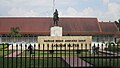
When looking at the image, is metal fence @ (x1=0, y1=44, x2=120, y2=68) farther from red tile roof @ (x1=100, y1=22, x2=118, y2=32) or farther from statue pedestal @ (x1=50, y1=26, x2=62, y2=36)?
red tile roof @ (x1=100, y1=22, x2=118, y2=32)

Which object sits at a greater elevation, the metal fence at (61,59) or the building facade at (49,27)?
the building facade at (49,27)

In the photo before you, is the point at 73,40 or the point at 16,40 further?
the point at 16,40

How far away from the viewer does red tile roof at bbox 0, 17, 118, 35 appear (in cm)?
5778

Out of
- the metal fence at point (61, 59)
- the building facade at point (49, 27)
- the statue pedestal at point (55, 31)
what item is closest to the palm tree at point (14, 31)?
the building facade at point (49, 27)

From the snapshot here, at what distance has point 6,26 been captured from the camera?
59562mm

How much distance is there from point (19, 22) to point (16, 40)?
471cm

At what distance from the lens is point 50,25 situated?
2335 inches

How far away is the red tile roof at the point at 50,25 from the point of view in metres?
57.8

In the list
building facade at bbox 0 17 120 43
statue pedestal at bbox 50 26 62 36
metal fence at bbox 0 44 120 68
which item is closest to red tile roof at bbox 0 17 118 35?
building facade at bbox 0 17 120 43

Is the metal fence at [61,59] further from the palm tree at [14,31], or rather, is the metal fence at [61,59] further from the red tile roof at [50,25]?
the red tile roof at [50,25]

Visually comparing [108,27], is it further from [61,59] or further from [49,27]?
[61,59]

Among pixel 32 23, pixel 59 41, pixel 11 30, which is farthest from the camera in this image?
pixel 32 23

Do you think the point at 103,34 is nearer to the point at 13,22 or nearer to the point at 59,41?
the point at 13,22

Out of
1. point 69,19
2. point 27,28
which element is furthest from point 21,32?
point 69,19
